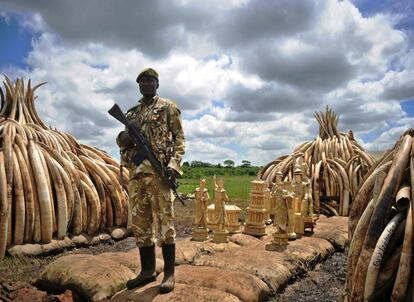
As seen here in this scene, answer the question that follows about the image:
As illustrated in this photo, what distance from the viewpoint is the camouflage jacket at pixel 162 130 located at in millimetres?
4309

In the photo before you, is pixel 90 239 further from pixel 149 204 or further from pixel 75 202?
pixel 149 204

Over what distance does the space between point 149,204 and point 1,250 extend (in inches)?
128

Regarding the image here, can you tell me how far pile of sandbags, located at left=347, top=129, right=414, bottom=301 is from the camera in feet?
9.32

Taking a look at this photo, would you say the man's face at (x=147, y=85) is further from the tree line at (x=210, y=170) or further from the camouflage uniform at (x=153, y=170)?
the tree line at (x=210, y=170)

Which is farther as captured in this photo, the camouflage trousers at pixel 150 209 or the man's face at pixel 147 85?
the man's face at pixel 147 85

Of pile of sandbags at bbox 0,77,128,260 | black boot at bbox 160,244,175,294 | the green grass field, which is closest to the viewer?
black boot at bbox 160,244,175,294

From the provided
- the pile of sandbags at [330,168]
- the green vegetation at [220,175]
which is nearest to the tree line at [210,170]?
the green vegetation at [220,175]

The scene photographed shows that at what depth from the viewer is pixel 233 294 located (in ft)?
13.5

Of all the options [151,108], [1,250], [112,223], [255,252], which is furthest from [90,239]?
[151,108]

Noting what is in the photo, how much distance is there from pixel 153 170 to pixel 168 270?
1.10 meters

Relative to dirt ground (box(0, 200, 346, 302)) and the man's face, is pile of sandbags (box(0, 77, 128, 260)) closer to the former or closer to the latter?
dirt ground (box(0, 200, 346, 302))

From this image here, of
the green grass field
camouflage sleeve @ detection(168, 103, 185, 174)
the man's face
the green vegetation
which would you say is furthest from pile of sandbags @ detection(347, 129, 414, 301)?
the green vegetation

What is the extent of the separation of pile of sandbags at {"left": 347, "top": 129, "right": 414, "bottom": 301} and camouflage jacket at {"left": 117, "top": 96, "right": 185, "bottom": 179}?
2.04 metres

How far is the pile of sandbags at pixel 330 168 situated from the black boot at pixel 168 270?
5.29 metres
